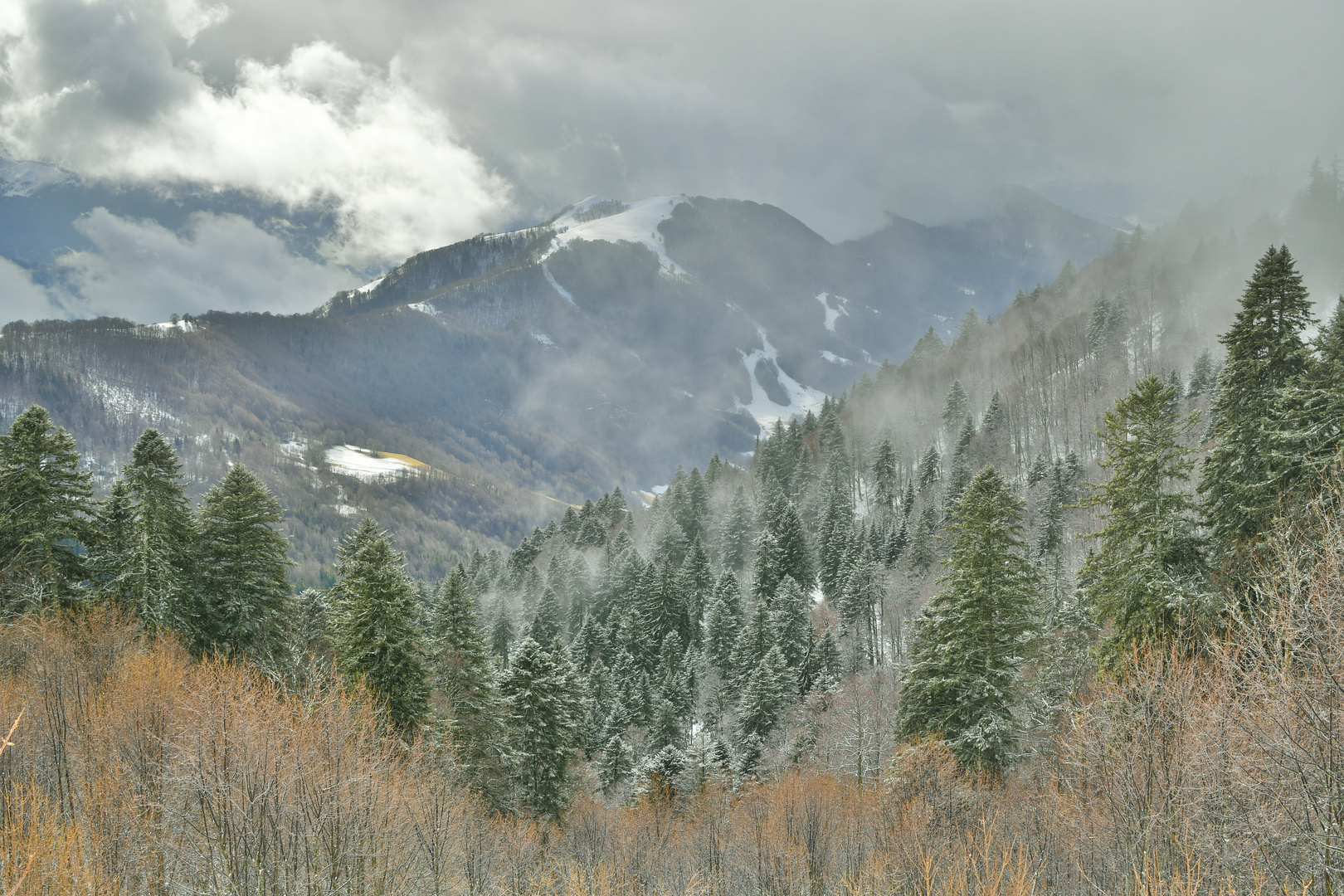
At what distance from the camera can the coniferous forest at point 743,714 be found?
44.7 feet

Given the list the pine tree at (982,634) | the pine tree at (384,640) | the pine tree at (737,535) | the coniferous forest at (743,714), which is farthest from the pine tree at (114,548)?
the pine tree at (737,535)

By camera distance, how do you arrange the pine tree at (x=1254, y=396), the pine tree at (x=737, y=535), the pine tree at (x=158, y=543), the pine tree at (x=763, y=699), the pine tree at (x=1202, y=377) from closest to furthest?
the pine tree at (x=1254, y=396) < the pine tree at (x=158, y=543) < the pine tree at (x=763, y=699) < the pine tree at (x=737, y=535) < the pine tree at (x=1202, y=377)

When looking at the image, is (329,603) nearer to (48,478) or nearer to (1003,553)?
(48,478)

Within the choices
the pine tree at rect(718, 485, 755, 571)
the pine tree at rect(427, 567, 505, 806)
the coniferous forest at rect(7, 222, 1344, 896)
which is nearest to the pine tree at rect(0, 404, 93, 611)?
the coniferous forest at rect(7, 222, 1344, 896)

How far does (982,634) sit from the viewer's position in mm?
24219

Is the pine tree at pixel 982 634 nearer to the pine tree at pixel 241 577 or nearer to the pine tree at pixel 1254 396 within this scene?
the pine tree at pixel 1254 396

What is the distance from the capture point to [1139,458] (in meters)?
21.6

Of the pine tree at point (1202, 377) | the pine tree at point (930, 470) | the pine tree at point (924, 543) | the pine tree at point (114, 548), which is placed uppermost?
the pine tree at point (1202, 377)

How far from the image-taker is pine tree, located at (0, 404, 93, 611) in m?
25.5

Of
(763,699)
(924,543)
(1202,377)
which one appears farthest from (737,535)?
(1202,377)

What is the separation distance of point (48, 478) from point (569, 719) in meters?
24.5

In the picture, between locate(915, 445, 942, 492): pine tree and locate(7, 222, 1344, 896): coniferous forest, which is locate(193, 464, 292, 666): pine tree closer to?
locate(7, 222, 1344, 896): coniferous forest

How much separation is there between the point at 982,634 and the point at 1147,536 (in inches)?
249

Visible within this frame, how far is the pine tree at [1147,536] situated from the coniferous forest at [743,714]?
0.10m
